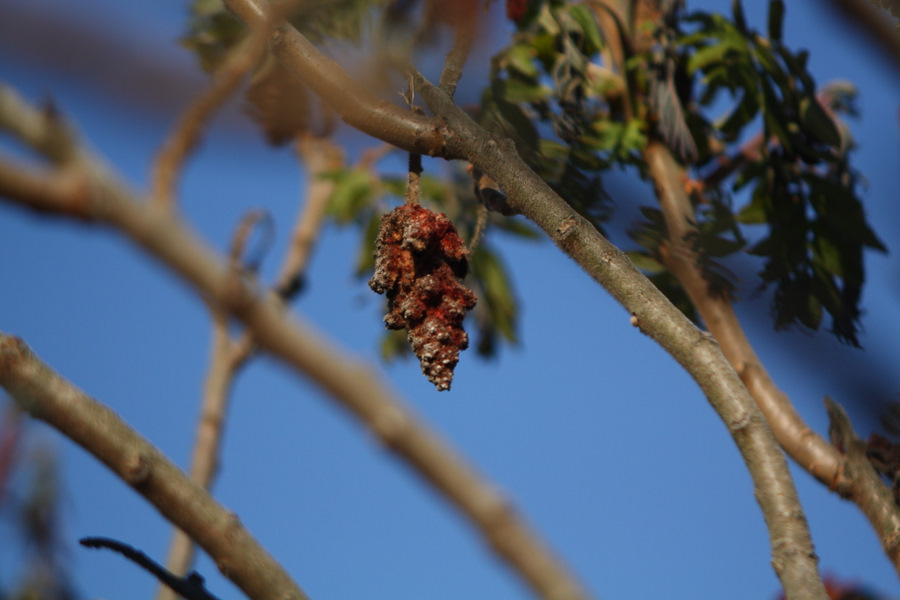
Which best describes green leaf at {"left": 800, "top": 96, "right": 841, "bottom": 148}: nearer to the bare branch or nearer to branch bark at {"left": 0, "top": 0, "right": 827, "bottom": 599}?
branch bark at {"left": 0, "top": 0, "right": 827, "bottom": 599}

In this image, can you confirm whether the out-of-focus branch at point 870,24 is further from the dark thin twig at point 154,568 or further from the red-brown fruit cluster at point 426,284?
the dark thin twig at point 154,568

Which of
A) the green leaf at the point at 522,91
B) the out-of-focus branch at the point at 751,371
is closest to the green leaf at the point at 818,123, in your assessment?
the out-of-focus branch at the point at 751,371

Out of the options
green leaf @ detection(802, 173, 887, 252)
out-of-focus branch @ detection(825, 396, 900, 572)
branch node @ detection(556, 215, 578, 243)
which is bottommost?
branch node @ detection(556, 215, 578, 243)

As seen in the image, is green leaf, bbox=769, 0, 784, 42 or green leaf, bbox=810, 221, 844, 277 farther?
green leaf, bbox=769, 0, 784, 42

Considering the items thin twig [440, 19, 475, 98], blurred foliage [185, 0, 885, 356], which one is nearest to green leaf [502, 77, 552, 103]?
blurred foliage [185, 0, 885, 356]

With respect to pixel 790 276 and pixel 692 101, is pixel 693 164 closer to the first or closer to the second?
pixel 692 101

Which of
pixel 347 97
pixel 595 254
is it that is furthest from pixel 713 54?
pixel 347 97

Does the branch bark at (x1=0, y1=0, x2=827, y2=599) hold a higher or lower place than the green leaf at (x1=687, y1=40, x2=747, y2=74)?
lower
